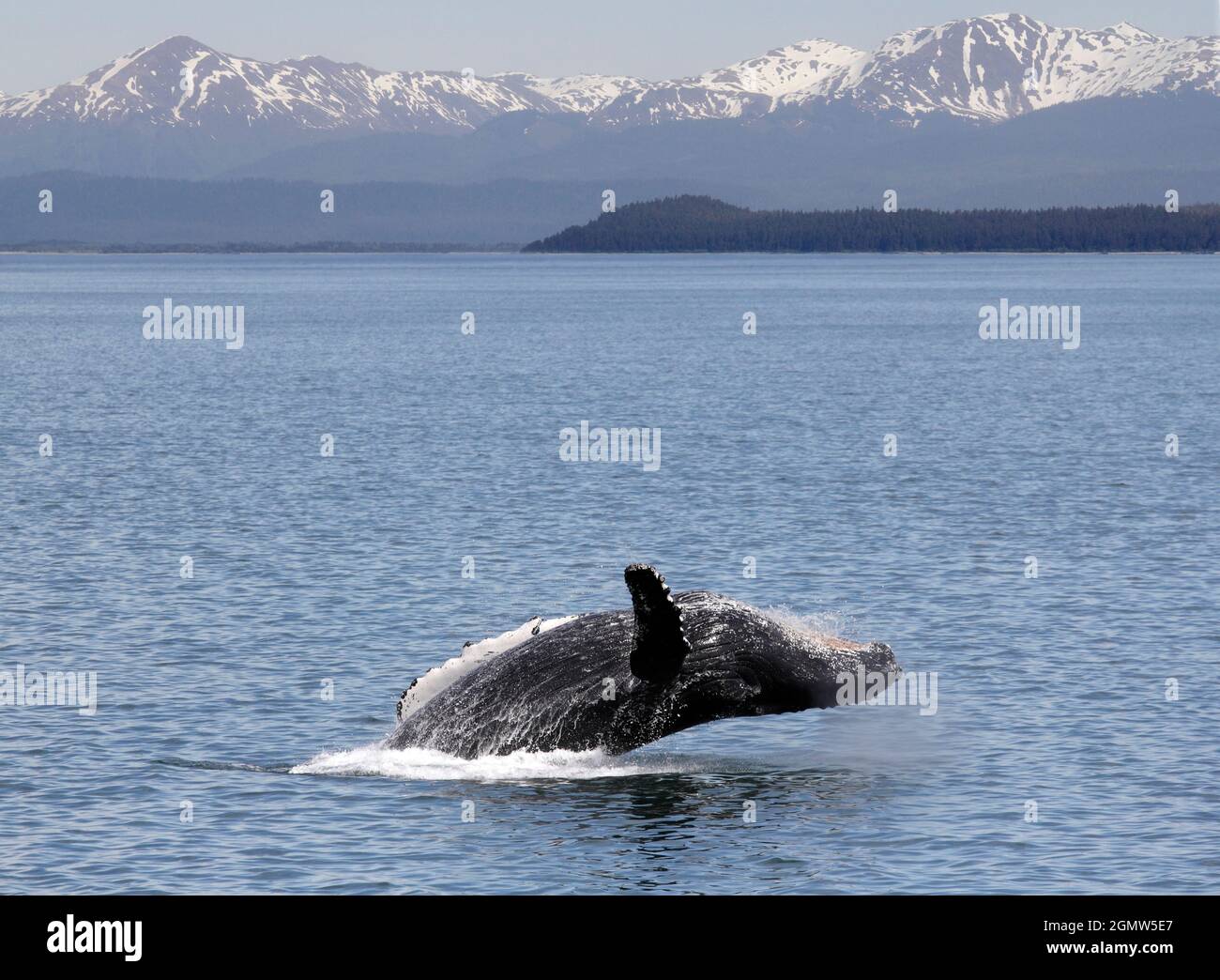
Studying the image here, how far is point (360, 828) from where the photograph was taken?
20109 millimetres

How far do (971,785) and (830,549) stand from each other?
19.5 meters

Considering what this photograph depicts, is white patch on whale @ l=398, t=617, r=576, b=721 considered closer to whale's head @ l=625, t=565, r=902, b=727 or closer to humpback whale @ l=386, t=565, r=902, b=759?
humpback whale @ l=386, t=565, r=902, b=759

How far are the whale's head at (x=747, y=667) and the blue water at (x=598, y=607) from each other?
215cm

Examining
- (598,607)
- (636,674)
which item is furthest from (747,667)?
(598,607)

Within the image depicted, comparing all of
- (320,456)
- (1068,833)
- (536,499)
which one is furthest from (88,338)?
(1068,833)

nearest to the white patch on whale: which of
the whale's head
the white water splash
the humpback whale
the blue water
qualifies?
the humpback whale

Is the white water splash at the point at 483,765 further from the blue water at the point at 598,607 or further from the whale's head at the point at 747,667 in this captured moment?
the whale's head at the point at 747,667

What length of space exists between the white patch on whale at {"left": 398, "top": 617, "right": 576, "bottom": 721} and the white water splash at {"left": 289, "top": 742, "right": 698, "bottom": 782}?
1062 millimetres

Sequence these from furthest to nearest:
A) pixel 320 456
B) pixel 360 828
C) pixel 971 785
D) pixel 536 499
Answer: pixel 320 456 → pixel 536 499 → pixel 971 785 → pixel 360 828

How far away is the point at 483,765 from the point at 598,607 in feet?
44.3

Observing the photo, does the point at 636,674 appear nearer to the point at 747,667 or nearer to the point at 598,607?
the point at 747,667

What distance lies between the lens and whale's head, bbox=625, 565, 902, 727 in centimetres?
1762
